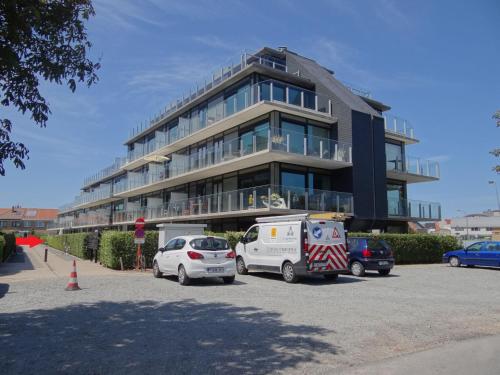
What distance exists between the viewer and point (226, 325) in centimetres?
754

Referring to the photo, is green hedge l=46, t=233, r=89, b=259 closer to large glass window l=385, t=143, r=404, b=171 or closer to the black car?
the black car

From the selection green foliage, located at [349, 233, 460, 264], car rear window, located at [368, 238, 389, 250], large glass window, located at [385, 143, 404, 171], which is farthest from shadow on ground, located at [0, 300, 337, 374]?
large glass window, located at [385, 143, 404, 171]

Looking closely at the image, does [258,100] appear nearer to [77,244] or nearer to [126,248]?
[126,248]

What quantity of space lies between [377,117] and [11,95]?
26522mm

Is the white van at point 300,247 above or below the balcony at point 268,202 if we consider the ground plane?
below

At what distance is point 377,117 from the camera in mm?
29422

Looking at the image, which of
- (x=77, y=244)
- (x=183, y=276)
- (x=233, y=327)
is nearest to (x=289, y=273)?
(x=183, y=276)

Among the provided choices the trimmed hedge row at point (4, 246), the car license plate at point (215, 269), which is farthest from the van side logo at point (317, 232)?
the trimmed hedge row at point (4, 246)

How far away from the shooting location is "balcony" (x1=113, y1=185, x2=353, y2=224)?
23312 mm

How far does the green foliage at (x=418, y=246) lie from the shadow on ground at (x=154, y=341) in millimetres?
16397

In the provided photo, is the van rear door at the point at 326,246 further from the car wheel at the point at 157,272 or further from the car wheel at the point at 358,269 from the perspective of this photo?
the car wheel at the point at 157,272

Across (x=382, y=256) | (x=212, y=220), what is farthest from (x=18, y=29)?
(x=212, y=220)

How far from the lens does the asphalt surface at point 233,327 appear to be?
214 inches

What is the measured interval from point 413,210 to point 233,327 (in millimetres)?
26179
